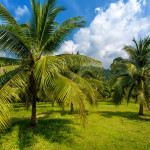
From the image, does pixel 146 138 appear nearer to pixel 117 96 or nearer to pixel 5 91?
pixel 117 96

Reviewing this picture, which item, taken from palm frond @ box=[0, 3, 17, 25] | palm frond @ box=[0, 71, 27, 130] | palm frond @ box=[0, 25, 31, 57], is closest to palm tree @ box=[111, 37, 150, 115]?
palm frond @ box=[0, 25, 31, 57]

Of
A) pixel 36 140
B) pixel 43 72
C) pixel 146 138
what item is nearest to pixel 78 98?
pixel 43 72

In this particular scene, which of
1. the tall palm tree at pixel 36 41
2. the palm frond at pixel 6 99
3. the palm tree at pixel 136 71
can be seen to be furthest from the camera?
the palm tree at pixel 136 71

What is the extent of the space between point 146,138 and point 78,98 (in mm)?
4678

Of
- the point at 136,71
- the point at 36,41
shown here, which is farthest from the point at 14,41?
the point at 136,71

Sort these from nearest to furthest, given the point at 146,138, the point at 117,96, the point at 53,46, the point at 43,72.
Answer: the point at 43,72 → the point at 146,138 → the point at 53,46 → the point at 117,96

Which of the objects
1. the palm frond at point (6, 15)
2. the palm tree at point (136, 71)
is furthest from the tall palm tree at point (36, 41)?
the palm tree at point (136, 71)

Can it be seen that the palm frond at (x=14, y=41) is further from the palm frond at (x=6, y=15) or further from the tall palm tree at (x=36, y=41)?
the palm frond at (x=6, y=15)

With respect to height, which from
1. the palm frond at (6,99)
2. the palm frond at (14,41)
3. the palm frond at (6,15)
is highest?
the palm frond at (6,15)

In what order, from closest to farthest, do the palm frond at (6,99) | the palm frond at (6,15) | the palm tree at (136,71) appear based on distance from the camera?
the palm frond at (6,99), the palm frond at (6,15), the palm tree at (136,71)

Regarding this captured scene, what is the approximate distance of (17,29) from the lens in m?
4.60

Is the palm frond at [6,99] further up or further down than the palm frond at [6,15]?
further down

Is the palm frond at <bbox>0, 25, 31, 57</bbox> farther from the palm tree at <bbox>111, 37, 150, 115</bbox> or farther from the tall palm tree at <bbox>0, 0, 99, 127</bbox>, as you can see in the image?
the palm tree at <bbox>111, 37, 150, 115</bbox>

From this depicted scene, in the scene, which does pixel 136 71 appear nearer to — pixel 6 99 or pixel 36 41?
pixel 36 41
